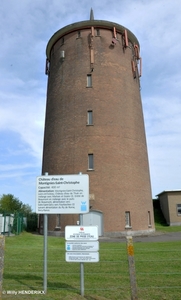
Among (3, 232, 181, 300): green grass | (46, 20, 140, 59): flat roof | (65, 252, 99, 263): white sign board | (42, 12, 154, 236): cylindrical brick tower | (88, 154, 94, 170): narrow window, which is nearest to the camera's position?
(3, 232, 181, 300): green grass

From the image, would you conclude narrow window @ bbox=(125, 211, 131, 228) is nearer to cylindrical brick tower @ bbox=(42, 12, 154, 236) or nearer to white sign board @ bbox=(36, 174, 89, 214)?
cylindrical brick tower @ bbox=(42, 12, 154, 236)

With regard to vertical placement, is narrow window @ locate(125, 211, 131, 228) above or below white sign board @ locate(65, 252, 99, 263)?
above

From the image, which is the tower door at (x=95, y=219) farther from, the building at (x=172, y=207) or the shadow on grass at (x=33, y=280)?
the building at (x=172, y=207)

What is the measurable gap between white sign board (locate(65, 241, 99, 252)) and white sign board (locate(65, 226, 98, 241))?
85 mm

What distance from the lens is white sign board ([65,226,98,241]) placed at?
6453mm

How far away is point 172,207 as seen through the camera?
117 ft

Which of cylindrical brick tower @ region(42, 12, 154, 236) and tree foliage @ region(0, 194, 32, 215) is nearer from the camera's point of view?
cylindrical brick tower @ region(42, 12, 154, 236)

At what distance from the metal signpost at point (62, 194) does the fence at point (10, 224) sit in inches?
670

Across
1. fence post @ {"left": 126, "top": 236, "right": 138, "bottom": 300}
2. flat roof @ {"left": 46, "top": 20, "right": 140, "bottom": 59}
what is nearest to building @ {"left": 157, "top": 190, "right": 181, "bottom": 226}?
flat roof @ {"left": 46, "top": 20, "right": 140, "bottom": 59}

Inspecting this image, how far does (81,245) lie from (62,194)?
4.17 feet

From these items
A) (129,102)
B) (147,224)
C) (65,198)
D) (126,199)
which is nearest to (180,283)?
(65,198)

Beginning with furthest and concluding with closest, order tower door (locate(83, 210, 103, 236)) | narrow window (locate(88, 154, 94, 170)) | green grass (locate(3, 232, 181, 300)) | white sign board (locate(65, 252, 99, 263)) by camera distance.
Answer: narrow window (locate(88, 154, 94, 170)), tower door (locate(83, 210, 103, 236)), white sign board (locate(65, 252, 99, 263)), green grass (locate(3, 232, 181, 300))

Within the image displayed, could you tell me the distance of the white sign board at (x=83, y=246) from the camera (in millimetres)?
6395

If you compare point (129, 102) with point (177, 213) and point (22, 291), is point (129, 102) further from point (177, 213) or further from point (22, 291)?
point (22, 291)
